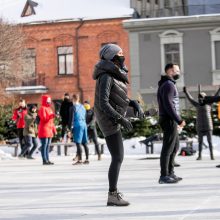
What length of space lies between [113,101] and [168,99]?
2.53 metres

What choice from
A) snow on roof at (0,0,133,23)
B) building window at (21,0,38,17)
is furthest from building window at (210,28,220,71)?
building window at (21,0,38,17)

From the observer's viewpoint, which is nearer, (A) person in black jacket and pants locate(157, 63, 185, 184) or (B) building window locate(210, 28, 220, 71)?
(A) person in black jacket and pants locate(157, 63, 185, 184)

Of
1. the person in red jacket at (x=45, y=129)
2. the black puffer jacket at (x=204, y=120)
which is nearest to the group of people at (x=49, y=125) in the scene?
the person in red jacket at (x=45, y=129)

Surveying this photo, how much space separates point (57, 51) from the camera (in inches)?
1539

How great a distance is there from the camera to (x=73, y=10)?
3931cm

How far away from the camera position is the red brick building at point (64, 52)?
1494 inches

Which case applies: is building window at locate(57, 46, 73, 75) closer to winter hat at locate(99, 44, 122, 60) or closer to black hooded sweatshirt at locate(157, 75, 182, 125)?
black hooded sweatshirt at locate(157, 75, 182, 125)

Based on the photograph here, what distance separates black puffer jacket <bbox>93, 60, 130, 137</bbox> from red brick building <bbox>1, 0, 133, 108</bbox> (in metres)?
30.3

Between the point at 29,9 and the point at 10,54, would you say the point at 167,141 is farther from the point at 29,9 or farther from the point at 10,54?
the point at 29,9

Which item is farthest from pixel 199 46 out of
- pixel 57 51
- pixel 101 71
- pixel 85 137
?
pixel 101 71

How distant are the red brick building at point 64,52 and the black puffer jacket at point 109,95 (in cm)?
3032

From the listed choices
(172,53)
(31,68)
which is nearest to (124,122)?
(172,53)

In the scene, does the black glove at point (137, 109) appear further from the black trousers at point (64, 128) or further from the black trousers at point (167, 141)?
the black trousers at point (64, 128)

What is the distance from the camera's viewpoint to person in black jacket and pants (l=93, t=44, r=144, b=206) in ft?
23.2
